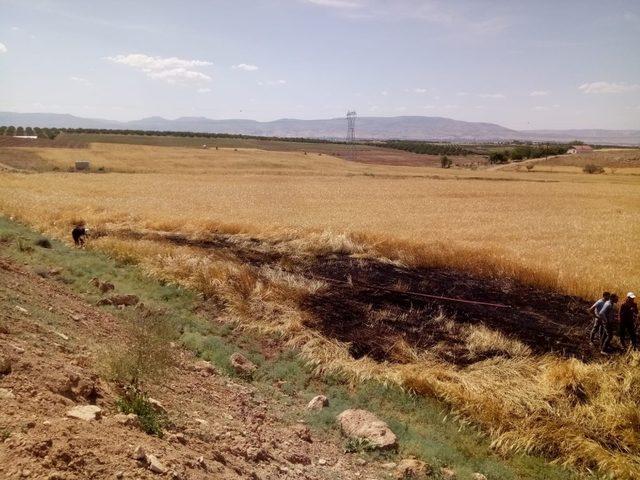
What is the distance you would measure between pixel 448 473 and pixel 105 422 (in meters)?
4.89

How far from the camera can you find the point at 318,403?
908 centimetres

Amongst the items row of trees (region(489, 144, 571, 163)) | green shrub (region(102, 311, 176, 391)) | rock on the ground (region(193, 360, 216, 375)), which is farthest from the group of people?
row of trees (region(489, 144, 571, 163))

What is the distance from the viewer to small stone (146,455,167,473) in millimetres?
4844

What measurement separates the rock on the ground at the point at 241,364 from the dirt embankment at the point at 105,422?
0.53 meters

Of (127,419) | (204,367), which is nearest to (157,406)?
(127,419)

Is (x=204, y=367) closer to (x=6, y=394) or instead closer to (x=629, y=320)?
(x=6, y=394)

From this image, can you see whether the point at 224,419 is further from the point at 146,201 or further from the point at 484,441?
the point at 146,201

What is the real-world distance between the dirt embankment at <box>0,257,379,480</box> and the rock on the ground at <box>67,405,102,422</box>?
3.2 inches

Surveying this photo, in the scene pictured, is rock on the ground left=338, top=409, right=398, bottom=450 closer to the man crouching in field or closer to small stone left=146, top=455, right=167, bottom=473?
small stone left=146, top=455, right=167, bottom=473

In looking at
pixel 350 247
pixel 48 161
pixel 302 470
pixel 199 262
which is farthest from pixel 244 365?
pixel 48 161

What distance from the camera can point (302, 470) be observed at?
A: 270 inches

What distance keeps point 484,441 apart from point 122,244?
14453 millimetres

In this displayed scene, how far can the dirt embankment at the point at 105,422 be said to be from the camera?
4.58 meters

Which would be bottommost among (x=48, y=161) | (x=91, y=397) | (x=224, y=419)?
(x=224, y=419)
